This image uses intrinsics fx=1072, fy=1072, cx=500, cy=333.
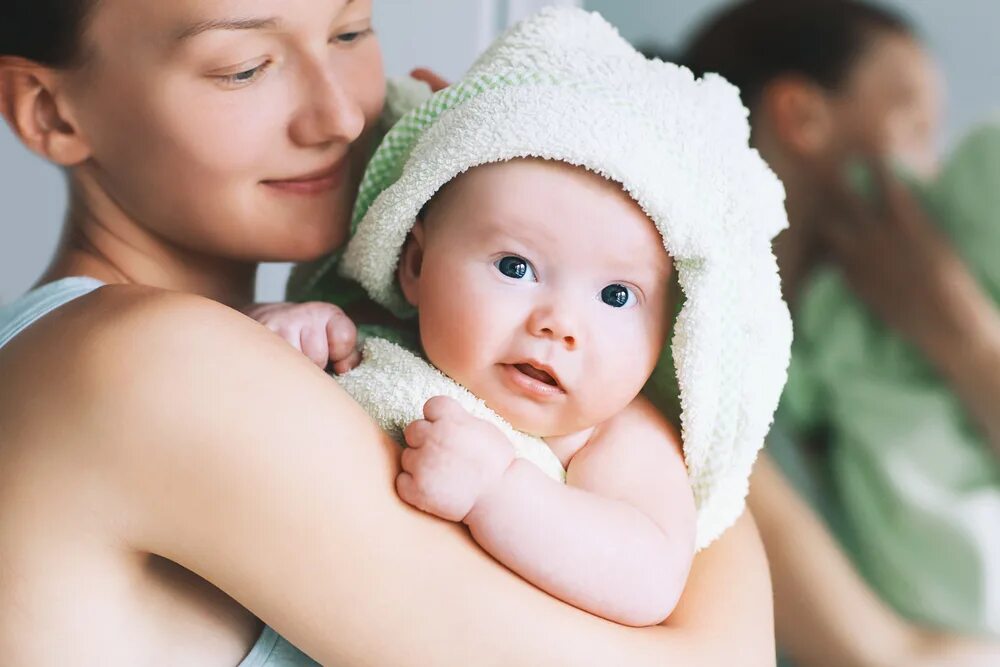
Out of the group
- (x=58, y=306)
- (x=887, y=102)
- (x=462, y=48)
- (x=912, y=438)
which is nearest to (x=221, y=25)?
(x=58, y=306)

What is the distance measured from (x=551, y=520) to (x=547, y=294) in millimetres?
171

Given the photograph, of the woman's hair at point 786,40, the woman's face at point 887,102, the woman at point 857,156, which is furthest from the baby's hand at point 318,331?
the woman's face at point 887,102

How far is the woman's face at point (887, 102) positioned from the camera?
2.60 metres

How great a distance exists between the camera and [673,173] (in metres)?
0.78

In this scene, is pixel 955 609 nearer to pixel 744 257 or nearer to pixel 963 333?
pixel 963 333

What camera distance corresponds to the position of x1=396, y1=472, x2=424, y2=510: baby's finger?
2.23 ft

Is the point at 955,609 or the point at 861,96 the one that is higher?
the point at 861,96

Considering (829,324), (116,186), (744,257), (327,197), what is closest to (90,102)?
(116,186)

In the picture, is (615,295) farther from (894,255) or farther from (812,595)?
(894,255)

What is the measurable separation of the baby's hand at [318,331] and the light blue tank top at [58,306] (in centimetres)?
15

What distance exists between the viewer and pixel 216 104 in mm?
858

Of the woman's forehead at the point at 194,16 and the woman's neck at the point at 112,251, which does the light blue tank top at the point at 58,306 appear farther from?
the woman's forehead at the point at 194,16

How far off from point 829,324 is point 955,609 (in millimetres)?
686

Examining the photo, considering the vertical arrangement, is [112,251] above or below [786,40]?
above
